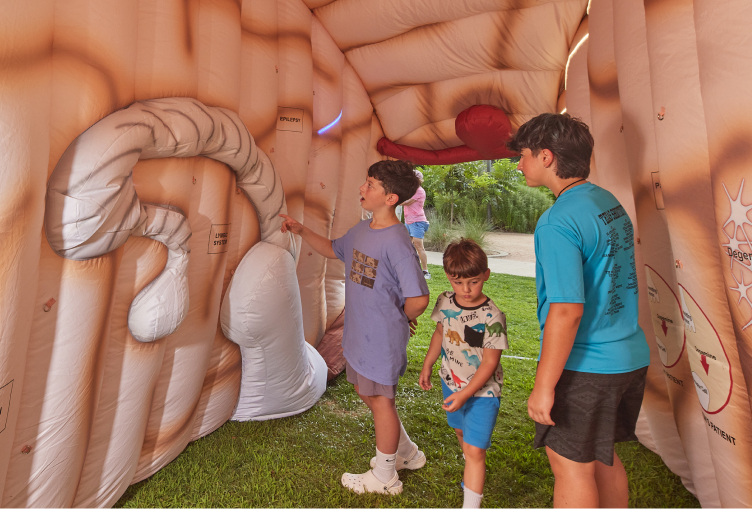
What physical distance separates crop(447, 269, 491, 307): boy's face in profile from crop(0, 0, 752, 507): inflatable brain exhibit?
459 mm

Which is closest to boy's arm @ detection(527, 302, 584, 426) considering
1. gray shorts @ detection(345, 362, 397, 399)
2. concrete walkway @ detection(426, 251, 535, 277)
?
gray shorts @ detection(345, 362, 397, 399)

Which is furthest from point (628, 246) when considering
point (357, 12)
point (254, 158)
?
point (357, 12)

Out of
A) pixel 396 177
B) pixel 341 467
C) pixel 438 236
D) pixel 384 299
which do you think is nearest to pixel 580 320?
pixel 384 299

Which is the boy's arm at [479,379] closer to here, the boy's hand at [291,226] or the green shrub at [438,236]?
the boy's hand at [291,226]

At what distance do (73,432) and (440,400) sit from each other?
51.6 inches

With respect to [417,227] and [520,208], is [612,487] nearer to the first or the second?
[417,227]

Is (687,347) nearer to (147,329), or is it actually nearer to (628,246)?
(628,246)

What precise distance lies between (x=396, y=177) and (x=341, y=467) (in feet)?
2.97

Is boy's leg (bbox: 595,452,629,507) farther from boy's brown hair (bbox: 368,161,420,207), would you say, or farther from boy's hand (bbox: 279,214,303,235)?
boy's hand (bbox: 279,214,303,235)

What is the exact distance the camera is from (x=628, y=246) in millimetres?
929

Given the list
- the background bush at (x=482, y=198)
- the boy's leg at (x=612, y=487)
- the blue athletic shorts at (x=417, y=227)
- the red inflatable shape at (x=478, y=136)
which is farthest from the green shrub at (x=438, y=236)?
the boy's leg at (x=612, y=487)

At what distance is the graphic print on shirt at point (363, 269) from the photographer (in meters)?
1.24

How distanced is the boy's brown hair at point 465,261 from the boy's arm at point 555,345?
302 millimetres

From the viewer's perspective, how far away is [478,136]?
2176 millimetres
